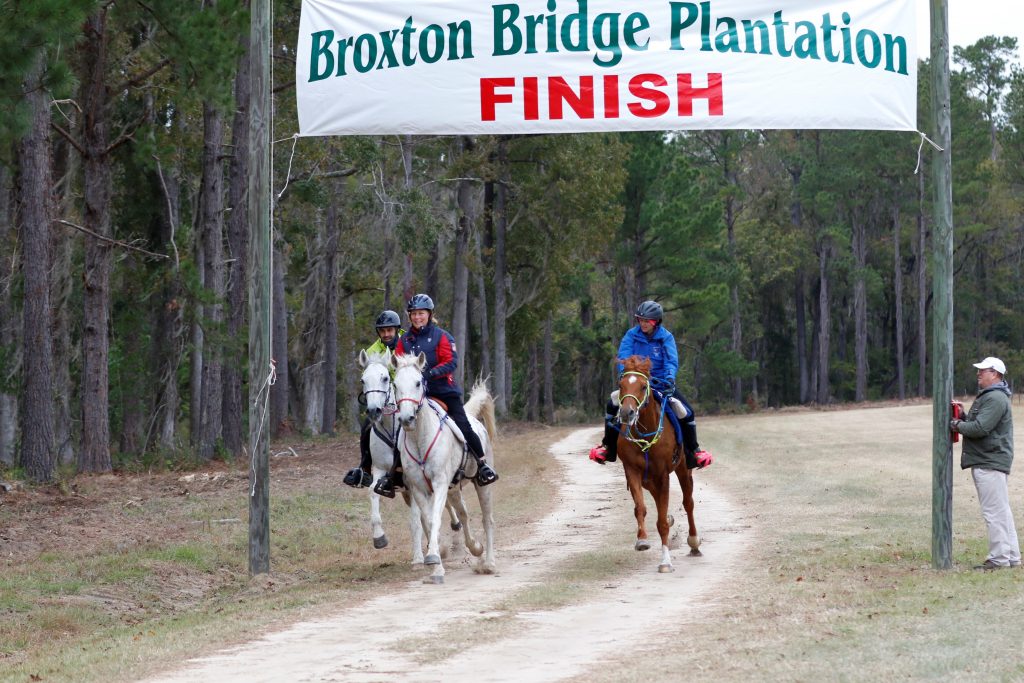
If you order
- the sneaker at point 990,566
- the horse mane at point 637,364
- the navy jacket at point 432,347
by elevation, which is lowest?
the sneaker at point 990,566

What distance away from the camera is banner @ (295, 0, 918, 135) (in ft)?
44.2

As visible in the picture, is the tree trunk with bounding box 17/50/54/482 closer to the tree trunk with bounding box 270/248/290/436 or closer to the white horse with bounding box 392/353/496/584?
the white horse with bounding box 392/353/496/584

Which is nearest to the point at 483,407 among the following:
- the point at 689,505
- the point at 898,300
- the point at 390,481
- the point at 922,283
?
the point at 390,481

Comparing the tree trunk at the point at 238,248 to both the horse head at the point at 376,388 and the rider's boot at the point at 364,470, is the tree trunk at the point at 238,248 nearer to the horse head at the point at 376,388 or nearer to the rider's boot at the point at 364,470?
the rider's boot at the point at 364,470

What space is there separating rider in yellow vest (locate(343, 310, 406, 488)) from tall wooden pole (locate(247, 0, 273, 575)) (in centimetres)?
100

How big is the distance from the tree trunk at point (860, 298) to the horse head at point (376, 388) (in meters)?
67.9

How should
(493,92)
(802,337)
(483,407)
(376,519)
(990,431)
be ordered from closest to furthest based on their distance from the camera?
1. (990,431)
2. (493,92)
3. (376,519)
4. (483,407)
5. (802,337)

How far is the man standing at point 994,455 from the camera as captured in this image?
42.9ft

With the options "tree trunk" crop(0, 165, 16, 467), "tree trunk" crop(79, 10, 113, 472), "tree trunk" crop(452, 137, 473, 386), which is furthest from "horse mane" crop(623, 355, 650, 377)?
"tree trunk" crop(452, 137, 473, 386)

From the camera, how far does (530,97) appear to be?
13.6 m

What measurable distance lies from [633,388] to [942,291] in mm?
3236

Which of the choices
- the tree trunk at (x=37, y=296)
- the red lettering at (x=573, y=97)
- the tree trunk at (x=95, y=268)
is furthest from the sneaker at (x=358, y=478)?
the tree trunk at (x=95, y=268)

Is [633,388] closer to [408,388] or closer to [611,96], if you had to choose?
[408,388]

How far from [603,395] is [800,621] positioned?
222ft
